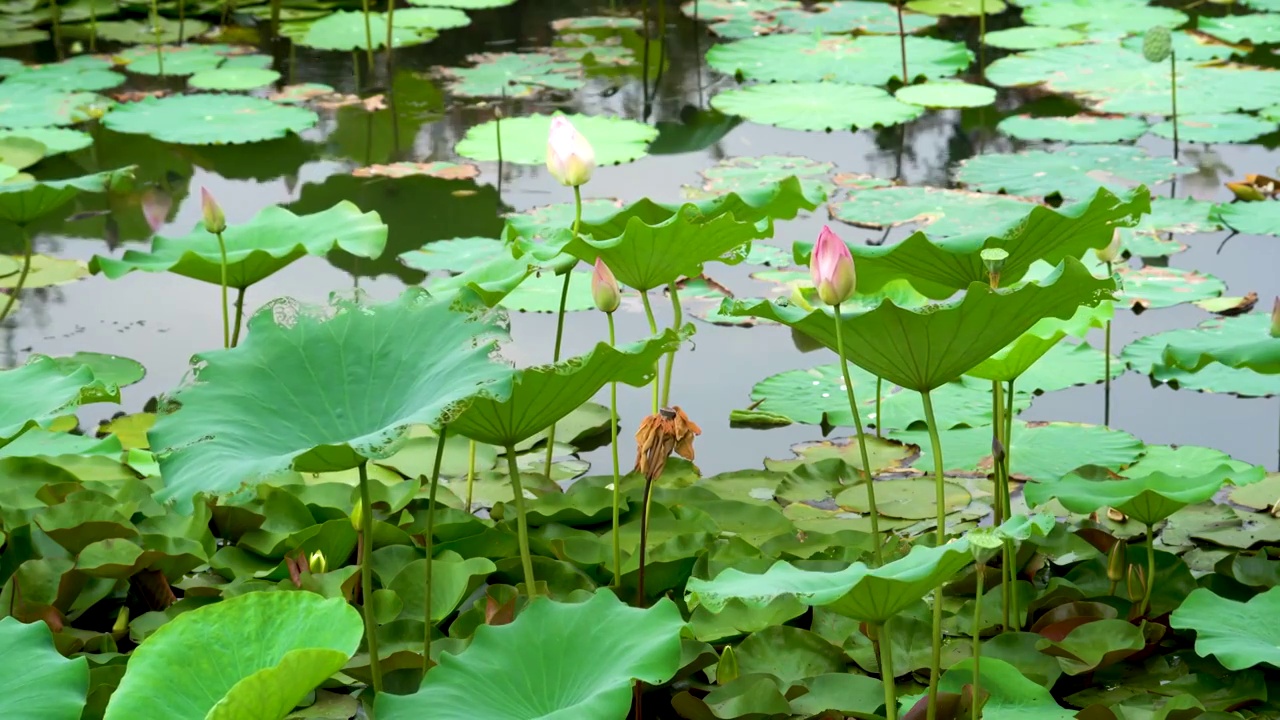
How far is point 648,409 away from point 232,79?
9.62 ft

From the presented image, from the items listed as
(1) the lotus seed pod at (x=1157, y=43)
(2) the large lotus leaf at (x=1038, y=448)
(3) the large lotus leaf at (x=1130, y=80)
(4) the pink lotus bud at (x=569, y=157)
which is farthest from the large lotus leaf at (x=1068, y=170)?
(4) the pink lotus bud at (x=569, y=157)

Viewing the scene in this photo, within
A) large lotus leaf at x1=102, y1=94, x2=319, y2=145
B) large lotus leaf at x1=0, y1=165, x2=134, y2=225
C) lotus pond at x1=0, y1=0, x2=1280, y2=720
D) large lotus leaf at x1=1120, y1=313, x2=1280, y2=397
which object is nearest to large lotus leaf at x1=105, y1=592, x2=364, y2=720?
lotus pond at x1=0, y1=0, x2=1280, y2=720

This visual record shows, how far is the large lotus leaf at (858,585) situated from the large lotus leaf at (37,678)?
66 cm

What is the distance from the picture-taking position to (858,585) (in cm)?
130

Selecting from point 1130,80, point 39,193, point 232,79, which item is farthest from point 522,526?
point 1130,80

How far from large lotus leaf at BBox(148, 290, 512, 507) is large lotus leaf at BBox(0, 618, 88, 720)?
0.83 ft

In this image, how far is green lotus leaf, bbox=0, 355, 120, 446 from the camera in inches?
61.6

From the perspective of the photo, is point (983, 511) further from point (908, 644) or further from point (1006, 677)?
point (1006, 677)

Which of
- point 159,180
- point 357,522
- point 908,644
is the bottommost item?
point 908,644

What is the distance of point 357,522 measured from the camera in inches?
76.5

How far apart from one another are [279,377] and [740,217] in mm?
969

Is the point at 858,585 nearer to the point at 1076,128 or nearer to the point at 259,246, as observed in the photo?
the point at 259,246

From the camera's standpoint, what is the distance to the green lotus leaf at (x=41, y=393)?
1.56m

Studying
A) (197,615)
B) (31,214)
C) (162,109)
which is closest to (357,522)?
(197,615)
